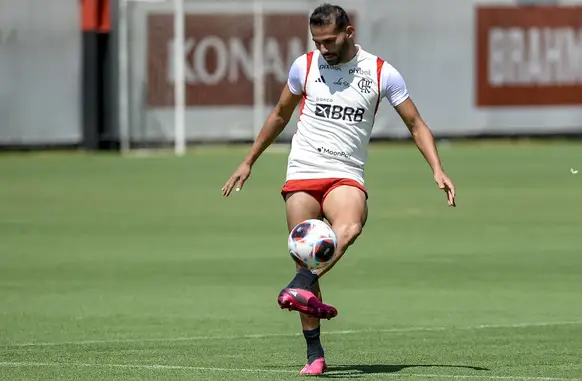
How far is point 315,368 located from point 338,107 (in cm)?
167

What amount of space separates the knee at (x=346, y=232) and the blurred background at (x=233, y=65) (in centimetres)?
2116

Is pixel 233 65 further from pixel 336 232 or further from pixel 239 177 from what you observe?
pixel 336 232

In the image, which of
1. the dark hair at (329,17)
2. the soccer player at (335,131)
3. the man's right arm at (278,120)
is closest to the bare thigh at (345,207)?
the soccer player at (335,131)

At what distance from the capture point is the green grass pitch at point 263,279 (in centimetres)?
1043

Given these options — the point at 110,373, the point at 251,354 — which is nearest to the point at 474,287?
the point at 251,354

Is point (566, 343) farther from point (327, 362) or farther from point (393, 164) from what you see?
point (393, 164)

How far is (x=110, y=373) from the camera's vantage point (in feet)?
32.1

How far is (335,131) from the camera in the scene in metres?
10.1

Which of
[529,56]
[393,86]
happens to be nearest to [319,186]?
[393,86]

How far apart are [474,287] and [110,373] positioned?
17.7ft

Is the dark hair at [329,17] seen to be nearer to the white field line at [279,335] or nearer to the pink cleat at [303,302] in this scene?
the pink cleat at [303,302]

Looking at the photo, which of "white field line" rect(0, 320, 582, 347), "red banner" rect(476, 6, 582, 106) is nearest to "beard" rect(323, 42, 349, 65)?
"white field line" rect(0, 320, 582, 347)

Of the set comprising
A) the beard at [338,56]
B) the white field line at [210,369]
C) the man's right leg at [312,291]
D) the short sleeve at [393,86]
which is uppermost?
the beard at [338,56]

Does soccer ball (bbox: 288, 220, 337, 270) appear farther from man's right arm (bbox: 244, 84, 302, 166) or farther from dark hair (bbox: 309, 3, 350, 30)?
A: dark hair (bbox: 309, 3, 350, 30)
